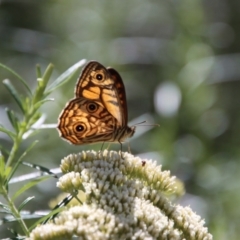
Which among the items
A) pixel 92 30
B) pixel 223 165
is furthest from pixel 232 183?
pixel 92 30

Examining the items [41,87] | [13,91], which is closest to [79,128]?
[41,87]

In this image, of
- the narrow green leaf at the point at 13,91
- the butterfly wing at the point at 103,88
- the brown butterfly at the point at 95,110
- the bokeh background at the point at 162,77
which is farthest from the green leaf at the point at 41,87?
the bokeh background at the point at 162,77

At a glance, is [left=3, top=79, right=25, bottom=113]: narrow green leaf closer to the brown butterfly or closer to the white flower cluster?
the brown butterfly

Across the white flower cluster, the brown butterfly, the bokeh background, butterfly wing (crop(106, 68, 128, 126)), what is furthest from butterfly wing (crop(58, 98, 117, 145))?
the bokeh background

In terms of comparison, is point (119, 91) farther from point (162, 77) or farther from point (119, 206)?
point (162, 77)

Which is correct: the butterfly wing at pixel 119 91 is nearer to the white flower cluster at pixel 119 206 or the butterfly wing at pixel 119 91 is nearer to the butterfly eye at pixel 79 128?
the butterfly eye at pixel 79 128
